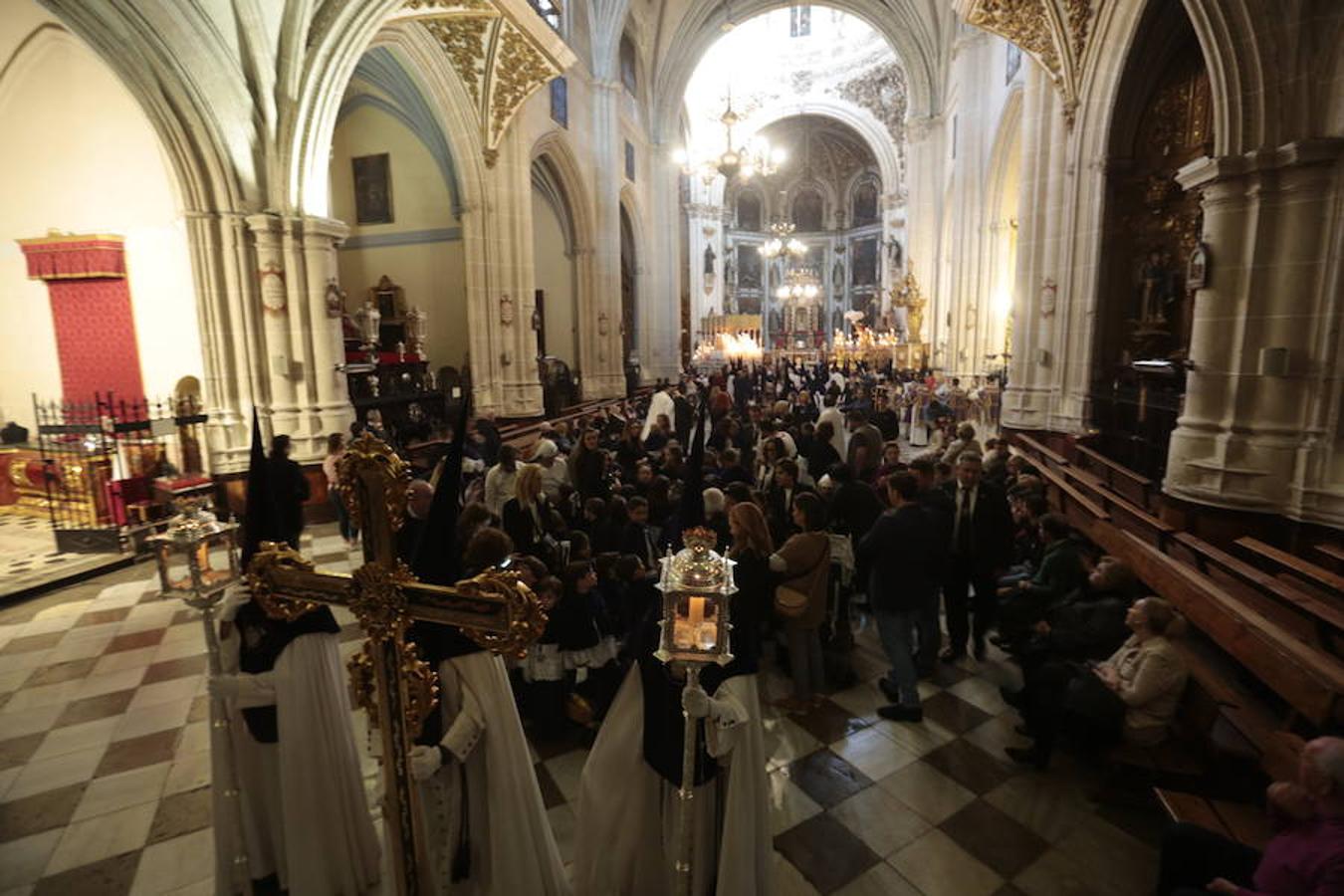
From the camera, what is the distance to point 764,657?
17.4 ft

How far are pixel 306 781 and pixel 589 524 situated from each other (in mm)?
3329

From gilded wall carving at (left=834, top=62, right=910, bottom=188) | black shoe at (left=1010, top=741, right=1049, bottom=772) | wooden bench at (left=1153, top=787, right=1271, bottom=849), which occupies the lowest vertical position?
black shoe at (left=1010, top=741, right=1049, bottom=772)

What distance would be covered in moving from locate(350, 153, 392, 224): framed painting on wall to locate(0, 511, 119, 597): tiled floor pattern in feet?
28.5

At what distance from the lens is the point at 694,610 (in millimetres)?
2002

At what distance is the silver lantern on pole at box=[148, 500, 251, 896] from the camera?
2.36 m

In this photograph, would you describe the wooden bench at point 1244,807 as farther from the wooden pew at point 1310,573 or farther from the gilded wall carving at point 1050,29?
the gilded wall carving at point 1050,29

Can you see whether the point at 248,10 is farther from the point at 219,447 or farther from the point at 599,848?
the point at 599,848

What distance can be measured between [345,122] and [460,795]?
16258mm

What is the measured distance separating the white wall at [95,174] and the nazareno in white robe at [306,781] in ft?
26.6

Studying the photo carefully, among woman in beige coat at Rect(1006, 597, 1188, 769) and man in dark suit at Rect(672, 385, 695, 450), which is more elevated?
man in dark suit at Rect(672, 385, 695, 450)

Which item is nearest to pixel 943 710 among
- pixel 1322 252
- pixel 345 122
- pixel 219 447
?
pixel 1322 252

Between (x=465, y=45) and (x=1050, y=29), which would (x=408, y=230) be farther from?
(x=1050, y=29)

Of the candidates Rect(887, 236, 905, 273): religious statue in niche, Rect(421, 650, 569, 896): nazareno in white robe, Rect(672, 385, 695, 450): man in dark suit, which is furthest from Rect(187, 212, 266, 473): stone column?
Rect(887, 236, 905, 273): religious statue in niche

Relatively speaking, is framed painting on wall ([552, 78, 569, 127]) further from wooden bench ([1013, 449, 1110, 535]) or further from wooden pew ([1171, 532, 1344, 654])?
wooden pew ([1171, 532, 1344, 654])
